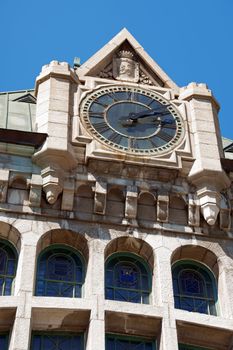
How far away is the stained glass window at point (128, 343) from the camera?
18625 mm

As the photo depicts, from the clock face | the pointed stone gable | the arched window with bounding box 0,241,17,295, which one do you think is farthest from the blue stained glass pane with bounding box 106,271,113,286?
the pointed stone gable

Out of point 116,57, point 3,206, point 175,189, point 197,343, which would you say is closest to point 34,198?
point 3,206

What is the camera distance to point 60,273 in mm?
19953

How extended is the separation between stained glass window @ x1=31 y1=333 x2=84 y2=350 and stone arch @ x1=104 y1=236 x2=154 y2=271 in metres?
2.36

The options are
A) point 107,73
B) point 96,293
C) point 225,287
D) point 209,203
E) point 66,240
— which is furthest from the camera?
point 107,73

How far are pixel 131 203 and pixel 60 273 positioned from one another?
2.44 meters

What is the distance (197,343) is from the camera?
62.7 ft

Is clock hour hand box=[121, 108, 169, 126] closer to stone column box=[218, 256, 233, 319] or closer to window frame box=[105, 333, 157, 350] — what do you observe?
stone column box=[218, 256, 233, 319]

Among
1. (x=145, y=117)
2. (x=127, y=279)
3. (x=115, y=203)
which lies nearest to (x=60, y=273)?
(x=127, y=279)

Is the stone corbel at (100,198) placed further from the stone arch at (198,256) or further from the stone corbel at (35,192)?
the stone arch at (198,256)

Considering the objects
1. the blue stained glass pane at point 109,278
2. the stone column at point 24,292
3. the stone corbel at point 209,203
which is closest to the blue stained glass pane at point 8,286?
the stone column at point 24,292

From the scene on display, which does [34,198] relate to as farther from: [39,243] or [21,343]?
[21,343]

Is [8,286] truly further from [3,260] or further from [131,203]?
[131,203]

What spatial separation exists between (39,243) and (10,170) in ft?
6.66
